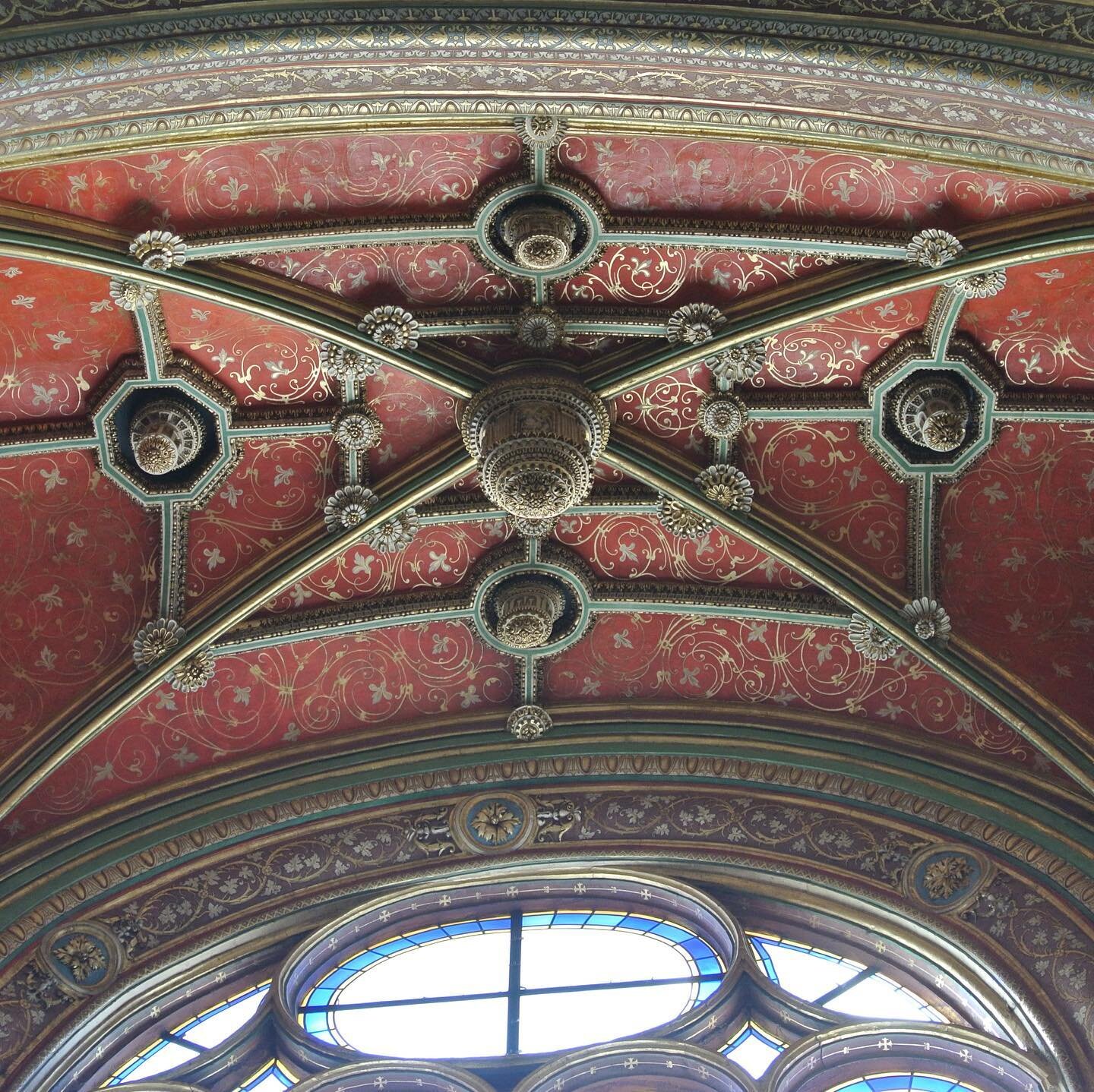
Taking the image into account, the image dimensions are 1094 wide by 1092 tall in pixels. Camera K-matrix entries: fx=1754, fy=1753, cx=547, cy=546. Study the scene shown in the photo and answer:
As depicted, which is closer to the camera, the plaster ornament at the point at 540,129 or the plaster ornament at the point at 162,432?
the plaster ornament at the point at 540,129

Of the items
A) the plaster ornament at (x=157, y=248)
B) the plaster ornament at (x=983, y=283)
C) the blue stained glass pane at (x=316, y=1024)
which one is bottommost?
the blue stained glass pane at (x=316, y=1024)

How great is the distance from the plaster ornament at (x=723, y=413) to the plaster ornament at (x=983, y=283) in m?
1.97

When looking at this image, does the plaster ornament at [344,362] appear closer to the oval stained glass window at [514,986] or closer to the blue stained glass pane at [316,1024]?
the oval stained glass window at [514,986]

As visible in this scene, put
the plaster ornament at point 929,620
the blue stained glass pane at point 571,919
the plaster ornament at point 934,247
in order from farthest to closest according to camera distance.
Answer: the blue stained glass pane at point 571,919 → the plaster ornament at point 929,620 → the plaster ornament at point 934,247

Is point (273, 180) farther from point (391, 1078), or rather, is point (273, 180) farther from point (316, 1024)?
point (391, 1078)

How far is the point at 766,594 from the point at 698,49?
18.6 feet

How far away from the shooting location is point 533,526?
14406mm

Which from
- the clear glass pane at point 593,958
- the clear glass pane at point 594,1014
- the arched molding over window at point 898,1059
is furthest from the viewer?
the clear glass pane at point 593,958

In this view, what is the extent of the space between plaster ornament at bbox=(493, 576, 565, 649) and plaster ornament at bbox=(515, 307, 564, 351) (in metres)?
2.22

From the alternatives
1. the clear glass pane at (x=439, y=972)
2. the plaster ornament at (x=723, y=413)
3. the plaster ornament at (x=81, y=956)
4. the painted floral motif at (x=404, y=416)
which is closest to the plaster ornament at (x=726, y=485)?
the plaster ornament at (x=723, y=413)

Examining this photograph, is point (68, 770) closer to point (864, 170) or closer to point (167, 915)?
point (167, 915)

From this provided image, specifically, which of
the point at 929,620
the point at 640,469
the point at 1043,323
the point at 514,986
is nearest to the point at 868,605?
the point at 929,620

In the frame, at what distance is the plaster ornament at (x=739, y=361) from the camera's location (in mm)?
13461

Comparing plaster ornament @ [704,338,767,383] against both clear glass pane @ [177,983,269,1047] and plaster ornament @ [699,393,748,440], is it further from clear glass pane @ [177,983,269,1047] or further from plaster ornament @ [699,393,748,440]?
clear glass pane @ [177,983,269,1047]
